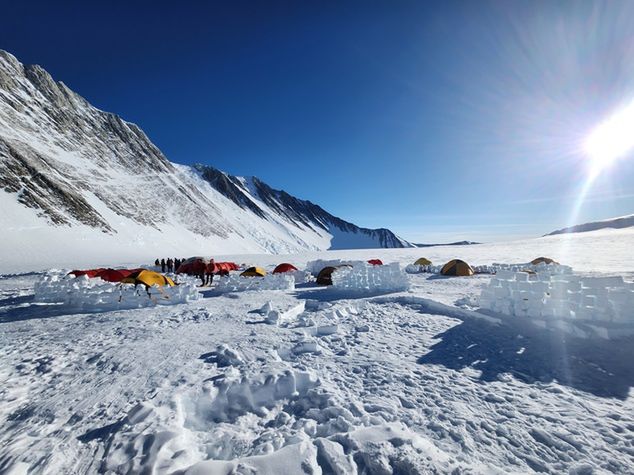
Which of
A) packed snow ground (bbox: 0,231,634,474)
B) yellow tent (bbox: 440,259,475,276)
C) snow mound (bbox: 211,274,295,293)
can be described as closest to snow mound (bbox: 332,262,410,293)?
snow mound (bbox: 211,274,295,293)

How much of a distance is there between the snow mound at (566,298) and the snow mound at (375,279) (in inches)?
209

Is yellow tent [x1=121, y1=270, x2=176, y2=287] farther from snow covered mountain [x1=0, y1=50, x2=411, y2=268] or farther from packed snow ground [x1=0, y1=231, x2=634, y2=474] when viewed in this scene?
snow covered mountain [x1=0, y1=50, x2=411, y2=268]

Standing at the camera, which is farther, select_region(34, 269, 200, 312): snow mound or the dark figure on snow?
the dark figure on snow

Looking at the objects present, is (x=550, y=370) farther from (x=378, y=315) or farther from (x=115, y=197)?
(x=115, y=197)

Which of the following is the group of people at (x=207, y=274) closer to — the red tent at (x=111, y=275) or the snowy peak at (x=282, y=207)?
the red tent at (x=111, y=275)

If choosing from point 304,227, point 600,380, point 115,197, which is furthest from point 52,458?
point 304,227

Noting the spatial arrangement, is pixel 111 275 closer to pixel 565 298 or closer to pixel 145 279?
pixel 145 279

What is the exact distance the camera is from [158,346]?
6.48 metres

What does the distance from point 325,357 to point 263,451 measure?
2.72 metres

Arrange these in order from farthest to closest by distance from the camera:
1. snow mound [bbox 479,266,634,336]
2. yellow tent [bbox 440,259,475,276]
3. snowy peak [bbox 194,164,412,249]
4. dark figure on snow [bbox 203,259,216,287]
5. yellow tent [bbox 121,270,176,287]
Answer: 1. snowy peak [bbox 194,164,412,249]
2. yellow tent [bbox 440,259,475,276]
3. dark figure on snow [bbox 203,259,216,287]
4. yellow tent [bbox 121,270,176,287]
5. snow mound [bbox 479,266,634,336]

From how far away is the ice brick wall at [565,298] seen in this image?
7121 mm

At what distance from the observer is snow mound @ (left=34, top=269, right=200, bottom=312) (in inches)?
413

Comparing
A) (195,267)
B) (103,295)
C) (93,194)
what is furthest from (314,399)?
(93,194)

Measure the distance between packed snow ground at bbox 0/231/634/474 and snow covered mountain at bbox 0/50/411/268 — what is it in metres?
32.5
